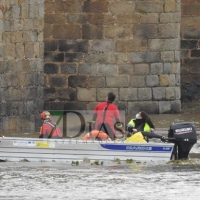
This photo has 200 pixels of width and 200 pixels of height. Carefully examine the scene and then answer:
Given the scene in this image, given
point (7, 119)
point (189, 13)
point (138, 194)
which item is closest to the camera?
point (138, 194)

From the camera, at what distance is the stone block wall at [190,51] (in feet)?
116

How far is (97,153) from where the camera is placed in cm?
2248

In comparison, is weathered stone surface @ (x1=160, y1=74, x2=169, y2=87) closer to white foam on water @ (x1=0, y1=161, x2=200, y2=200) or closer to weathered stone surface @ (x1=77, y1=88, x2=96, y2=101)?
weathered stone surface @ (x1=77, y1=88, x2=96, y2=101)

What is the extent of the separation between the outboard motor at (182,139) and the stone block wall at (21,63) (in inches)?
211

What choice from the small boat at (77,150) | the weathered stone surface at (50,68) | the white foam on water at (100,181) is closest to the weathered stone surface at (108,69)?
the weathered stone surface at (50,68)

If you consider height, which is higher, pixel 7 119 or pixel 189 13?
pixel 189 13

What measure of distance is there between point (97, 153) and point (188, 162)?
4.99 ft

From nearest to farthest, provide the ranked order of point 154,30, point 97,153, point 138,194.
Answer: point 138,194 → point 97,153 → point 154,30

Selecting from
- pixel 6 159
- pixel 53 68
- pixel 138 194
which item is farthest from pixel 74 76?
pixel 138 194

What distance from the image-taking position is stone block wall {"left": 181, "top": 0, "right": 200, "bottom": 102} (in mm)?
35281

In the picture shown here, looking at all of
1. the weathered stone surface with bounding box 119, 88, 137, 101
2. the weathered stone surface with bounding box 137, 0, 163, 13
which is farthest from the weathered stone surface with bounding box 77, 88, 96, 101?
the weathered stone surface with bounding box 137, 0, 163, 13

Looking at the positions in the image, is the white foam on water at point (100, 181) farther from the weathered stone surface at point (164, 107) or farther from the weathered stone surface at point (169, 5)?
the weathered stone surface at point (169, 5)

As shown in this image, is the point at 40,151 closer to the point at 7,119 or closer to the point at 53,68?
the point at 7,119

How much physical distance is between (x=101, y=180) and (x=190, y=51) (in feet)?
51.5
